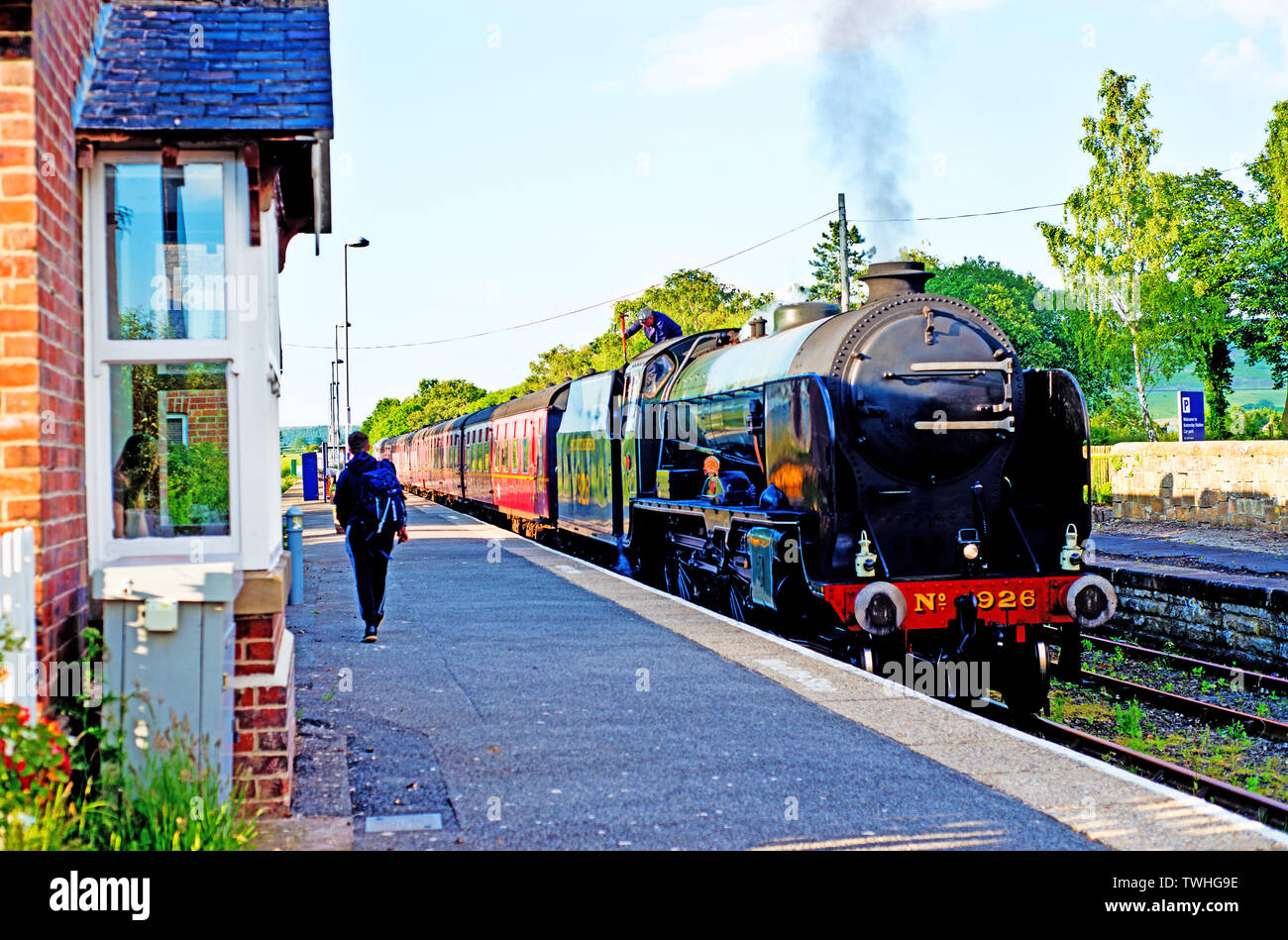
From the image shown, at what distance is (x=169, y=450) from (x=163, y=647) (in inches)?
42.9

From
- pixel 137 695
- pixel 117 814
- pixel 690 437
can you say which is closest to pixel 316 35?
pixel 137 695

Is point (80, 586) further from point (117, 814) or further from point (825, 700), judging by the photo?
point (825, 700)

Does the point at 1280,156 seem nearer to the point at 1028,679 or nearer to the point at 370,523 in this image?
the point at 1028,679

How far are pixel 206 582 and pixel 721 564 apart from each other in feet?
22.0

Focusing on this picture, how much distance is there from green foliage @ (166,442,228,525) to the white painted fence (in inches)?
41.6

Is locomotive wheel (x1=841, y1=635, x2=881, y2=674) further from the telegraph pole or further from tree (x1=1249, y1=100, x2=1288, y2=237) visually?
tree (x1=1249, y1=100, x2=1288, y2=237)

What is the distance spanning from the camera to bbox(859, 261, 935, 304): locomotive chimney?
910 centimetres

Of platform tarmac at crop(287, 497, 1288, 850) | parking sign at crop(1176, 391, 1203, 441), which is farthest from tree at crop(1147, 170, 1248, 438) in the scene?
platform tarmac at crop(287, 497, 1288, 850)

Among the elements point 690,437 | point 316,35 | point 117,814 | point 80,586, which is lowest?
point 117,814

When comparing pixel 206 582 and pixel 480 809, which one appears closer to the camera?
pixel 206 582

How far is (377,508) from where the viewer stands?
9.19 meters
